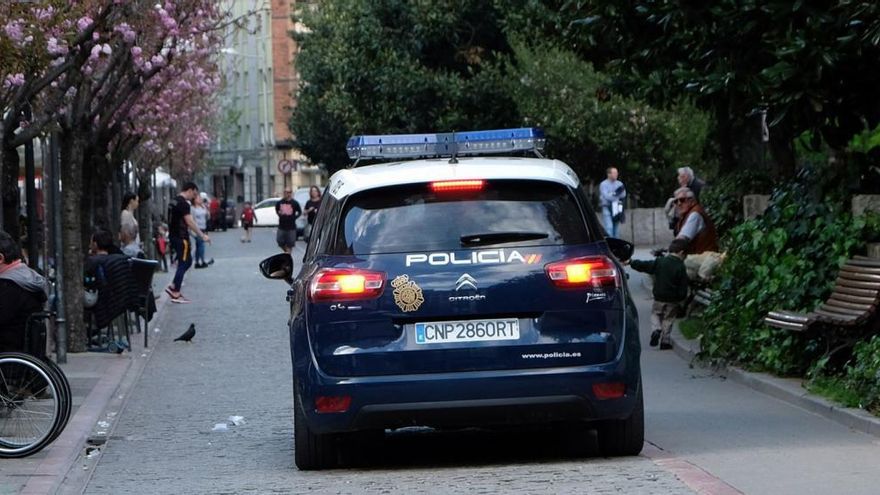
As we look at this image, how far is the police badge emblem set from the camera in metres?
9.77

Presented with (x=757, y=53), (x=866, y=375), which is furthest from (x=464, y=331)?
(x=757, y=53)

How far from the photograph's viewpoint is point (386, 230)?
32.8 ft

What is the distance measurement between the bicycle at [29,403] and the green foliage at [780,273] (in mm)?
5724

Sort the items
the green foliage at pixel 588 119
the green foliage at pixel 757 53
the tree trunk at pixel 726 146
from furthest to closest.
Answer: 1. the green foliage at pixel 588 119
2. the tree trunk at pixel 726 146
3. the green foliage at pixel 757 53

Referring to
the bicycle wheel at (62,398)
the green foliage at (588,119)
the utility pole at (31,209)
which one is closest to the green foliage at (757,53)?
the bicycle wheel at (62,398)

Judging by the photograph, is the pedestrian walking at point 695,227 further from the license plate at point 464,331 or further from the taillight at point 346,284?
the taillight at point 346,284

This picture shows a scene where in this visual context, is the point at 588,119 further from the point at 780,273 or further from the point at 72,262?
the point at 780,273

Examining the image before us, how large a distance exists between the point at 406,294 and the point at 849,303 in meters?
4.84

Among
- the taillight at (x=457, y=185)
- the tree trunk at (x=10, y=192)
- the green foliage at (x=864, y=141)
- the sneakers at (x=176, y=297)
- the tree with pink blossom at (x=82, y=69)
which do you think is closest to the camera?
the taillight at (x=457, y=185)

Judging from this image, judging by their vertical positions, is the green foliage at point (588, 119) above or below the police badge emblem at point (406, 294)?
above

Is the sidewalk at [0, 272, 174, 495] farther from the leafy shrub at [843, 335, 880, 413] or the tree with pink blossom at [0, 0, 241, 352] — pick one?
the leafy shrub at [843, 335, 880, 413]

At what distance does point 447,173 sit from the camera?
33.6 feet

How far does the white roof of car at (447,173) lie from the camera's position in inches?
400

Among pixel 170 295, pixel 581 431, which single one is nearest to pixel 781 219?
pixel 581 431
